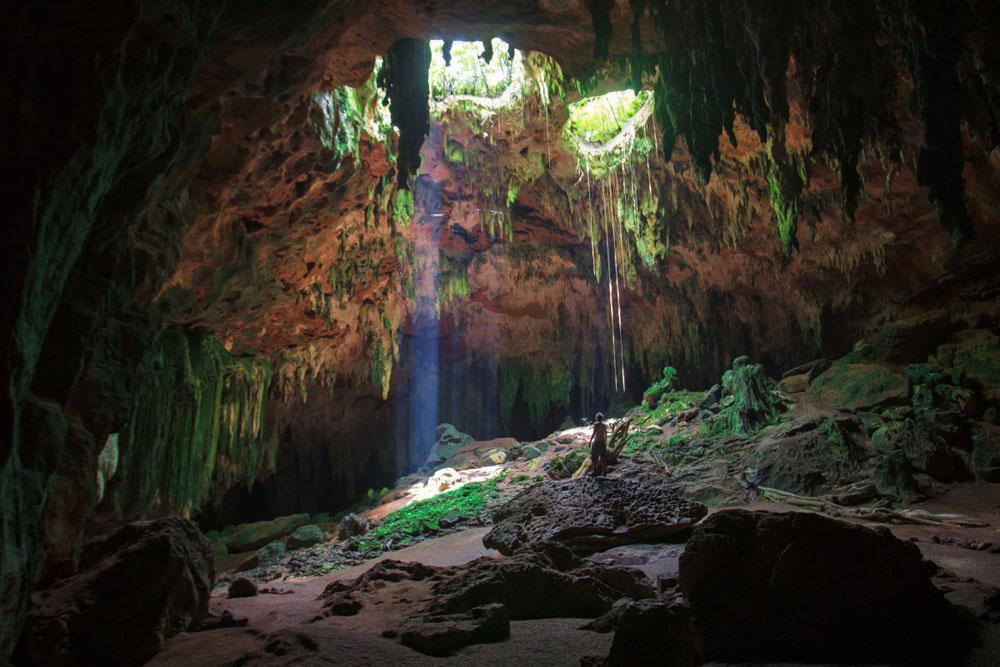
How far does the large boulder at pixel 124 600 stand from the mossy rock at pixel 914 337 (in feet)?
47.2

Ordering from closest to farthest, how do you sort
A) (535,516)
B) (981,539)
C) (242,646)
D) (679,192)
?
(242,646) → (981,539) → (535,516) → (679,192)

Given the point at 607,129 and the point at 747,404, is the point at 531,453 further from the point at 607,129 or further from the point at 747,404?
the point at 607,129

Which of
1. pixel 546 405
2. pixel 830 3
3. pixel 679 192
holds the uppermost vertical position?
pixel 679 192

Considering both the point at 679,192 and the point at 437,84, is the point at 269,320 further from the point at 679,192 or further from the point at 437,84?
the point at 679,192

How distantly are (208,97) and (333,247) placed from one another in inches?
177

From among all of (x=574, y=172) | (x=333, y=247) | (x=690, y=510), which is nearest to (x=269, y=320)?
(x=333, y=247)

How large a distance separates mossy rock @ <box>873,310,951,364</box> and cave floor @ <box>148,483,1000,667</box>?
285 inches

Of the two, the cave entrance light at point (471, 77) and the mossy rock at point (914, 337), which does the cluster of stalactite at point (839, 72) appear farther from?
the mossy rock at point (914, 337)

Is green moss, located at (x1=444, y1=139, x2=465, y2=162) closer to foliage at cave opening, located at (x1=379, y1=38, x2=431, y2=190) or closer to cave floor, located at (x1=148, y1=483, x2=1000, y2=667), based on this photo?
foliage at cave opening, located at (x1=379, y1=38, x2=431, y2=190)

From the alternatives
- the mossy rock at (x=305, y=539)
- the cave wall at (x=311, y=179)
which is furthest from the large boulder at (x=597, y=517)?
the mossy rock at (x=305, y=539)

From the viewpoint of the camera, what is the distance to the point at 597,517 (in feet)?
19.9

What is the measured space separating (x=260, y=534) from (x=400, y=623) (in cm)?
1164

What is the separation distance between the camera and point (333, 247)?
8.83 metres

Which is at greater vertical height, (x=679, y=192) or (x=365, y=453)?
(x=679, y=192)
